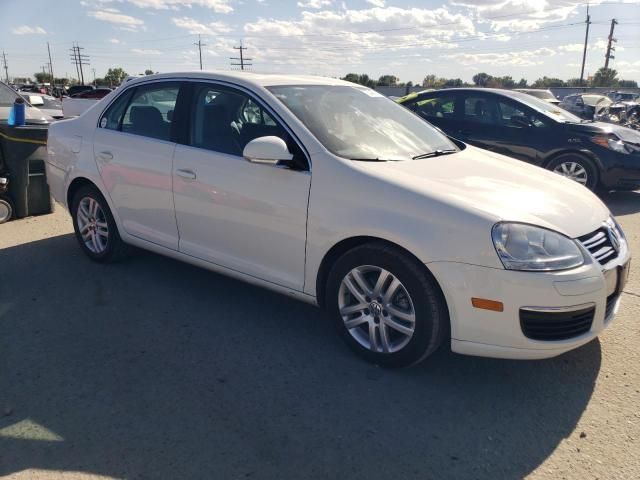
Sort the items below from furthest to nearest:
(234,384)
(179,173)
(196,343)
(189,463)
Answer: (179,173), (196,343), (234,384), (189,463)

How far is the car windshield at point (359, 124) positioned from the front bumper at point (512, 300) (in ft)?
3.37

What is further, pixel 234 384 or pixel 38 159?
pixel 38 159

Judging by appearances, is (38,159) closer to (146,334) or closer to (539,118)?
(146,334)

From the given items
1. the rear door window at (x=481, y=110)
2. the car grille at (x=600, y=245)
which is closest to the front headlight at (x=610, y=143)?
the rear door window at (x=481, y=110)

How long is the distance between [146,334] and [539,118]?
673 centimetres

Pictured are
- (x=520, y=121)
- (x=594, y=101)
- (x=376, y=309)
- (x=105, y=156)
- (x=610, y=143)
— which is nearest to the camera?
(x=376, y=309)

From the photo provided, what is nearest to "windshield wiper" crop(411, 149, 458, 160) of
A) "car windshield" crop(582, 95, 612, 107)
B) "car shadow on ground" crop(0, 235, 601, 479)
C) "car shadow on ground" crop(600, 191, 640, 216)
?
"car shadow on ground" crop(0, 235, 601, 479)

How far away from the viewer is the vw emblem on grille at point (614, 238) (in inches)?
122

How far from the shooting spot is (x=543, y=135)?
7.93 metres

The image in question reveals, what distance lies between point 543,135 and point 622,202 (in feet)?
5.03

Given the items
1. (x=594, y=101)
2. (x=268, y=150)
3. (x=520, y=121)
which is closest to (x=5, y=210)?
(x=268, y=150)

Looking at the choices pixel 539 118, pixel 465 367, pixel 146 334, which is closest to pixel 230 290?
pixel 146 334

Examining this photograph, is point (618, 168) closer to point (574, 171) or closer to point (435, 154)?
point (574, 171)

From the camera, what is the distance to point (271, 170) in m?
3.38
